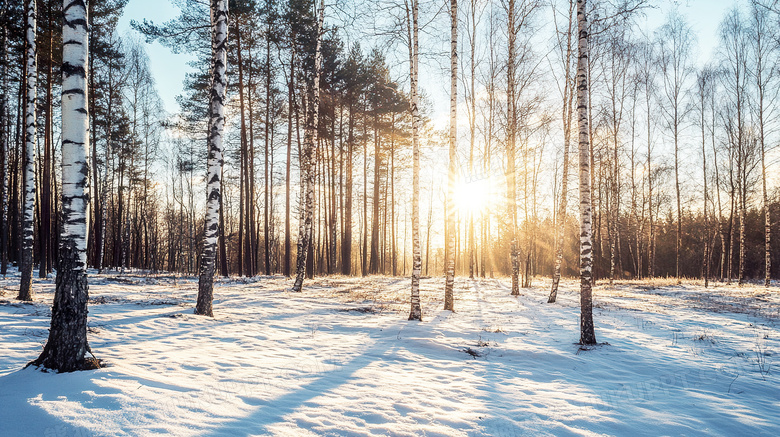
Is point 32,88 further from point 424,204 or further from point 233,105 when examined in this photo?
point 424,204

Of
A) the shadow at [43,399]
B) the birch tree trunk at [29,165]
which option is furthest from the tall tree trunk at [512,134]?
the birch tree trunk at [29,165]

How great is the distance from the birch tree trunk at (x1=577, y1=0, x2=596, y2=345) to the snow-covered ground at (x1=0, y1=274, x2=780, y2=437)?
55 centimetres

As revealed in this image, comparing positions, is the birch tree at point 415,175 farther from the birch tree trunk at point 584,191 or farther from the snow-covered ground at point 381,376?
the birch tree trunk at point 584,191

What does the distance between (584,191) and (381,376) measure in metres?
5.48

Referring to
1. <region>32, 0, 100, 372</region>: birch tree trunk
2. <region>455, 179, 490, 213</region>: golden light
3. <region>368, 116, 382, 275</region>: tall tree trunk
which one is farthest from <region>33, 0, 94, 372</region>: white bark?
<region>368, 116, 382, 275</region>: tall tree trunk

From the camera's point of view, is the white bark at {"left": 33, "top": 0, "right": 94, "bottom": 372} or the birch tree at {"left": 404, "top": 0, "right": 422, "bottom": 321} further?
the birch tree at {"left": 404, "top": 0, "right": 422, "bottom": 321}

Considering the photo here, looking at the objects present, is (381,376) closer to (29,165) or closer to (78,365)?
(78,365)

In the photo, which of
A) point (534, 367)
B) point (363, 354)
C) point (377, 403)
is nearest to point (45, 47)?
point (363, 354)

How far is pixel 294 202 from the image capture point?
33750 millimetres

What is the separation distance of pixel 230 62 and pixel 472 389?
19.0m

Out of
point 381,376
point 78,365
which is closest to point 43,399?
point 78,365

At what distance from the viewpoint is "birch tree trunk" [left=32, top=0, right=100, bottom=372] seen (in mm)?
3914

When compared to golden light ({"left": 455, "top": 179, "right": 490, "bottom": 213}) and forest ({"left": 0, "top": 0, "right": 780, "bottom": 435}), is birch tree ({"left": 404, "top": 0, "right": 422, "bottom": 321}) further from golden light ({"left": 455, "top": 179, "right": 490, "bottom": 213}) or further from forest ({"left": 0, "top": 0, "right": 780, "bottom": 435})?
golden light ({"left": 455, "top": 179, "right": 490, "bottom": 213})

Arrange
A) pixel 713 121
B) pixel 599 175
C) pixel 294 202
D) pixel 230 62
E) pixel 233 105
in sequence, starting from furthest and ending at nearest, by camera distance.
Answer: pixel 294 202 < pixel 599 175 < pixel 713 121 < pixel 233 105 < pixel 230 62
